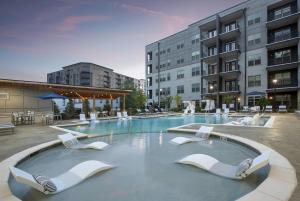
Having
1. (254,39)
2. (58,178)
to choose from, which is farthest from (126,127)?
(254,39)

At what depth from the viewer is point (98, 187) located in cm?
389

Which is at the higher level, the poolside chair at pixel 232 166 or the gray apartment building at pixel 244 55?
the gray apartment building at pixel 244 55

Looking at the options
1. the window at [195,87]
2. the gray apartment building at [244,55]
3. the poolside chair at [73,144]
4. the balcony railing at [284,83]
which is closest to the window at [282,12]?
the gray apartment building at [244,55]

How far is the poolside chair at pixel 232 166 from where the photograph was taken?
377cm

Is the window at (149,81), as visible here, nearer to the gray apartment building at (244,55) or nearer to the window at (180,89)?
the gray apartment building at (244,55)

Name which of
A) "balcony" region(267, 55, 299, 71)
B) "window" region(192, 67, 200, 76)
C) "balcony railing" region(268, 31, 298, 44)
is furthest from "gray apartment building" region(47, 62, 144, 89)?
"balcony" region(267, 55, 299, 71)

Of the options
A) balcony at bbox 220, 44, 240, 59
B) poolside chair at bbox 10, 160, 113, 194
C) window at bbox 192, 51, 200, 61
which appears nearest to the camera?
poolside chair at bbox 10, 160, 113, 194

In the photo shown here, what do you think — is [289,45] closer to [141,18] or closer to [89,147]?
[141,18]

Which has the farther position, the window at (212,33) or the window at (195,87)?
the window at (195,87)

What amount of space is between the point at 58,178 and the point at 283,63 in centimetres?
3036

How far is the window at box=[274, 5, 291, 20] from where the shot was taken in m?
25.7

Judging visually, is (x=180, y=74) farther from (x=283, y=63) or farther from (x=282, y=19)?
(x=282, y=19)

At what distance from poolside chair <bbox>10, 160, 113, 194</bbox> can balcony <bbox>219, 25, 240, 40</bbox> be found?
101ft

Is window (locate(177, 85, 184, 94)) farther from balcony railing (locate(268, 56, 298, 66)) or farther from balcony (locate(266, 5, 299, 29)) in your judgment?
balcony (locate(266, 5, 299, 29))
